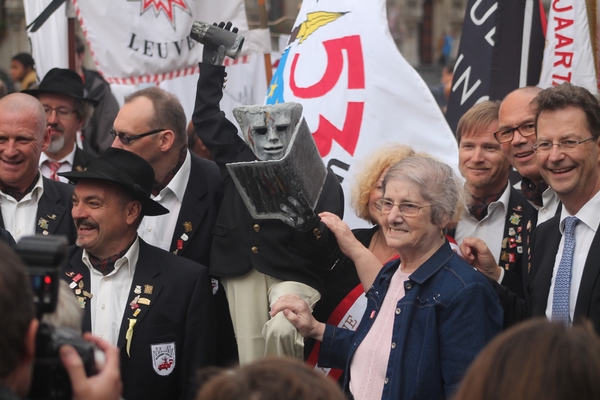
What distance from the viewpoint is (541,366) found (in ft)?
5.37

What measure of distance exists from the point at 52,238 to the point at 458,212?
81.3 inches

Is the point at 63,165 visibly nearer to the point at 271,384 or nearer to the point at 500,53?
the point at 500,53

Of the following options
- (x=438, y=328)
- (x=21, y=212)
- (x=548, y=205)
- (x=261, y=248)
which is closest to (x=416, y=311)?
(x=438, y=328)

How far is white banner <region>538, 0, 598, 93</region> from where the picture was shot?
537 centimetres

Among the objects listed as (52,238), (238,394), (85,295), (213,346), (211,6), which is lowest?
(213,346)

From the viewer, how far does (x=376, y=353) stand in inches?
128

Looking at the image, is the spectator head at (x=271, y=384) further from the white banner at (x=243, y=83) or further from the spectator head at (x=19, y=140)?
the white banner at (x=243, y=83)

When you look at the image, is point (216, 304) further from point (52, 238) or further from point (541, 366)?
point (541, 366)

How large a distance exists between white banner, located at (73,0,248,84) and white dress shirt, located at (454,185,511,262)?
2.59 metres

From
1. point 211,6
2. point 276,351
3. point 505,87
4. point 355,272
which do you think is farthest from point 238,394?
point 211,6

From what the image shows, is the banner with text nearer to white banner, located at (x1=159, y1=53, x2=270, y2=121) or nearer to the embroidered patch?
white banner, located at (x1=159, y1=53, x2=270, y2=121)

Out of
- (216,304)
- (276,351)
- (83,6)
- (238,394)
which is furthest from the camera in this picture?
(83,6)

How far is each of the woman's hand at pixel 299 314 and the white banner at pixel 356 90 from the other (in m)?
1.64

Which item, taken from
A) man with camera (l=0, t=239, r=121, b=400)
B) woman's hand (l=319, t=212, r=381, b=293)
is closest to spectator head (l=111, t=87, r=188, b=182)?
woman's hand (l=319, t=212, r=381, b=293)
